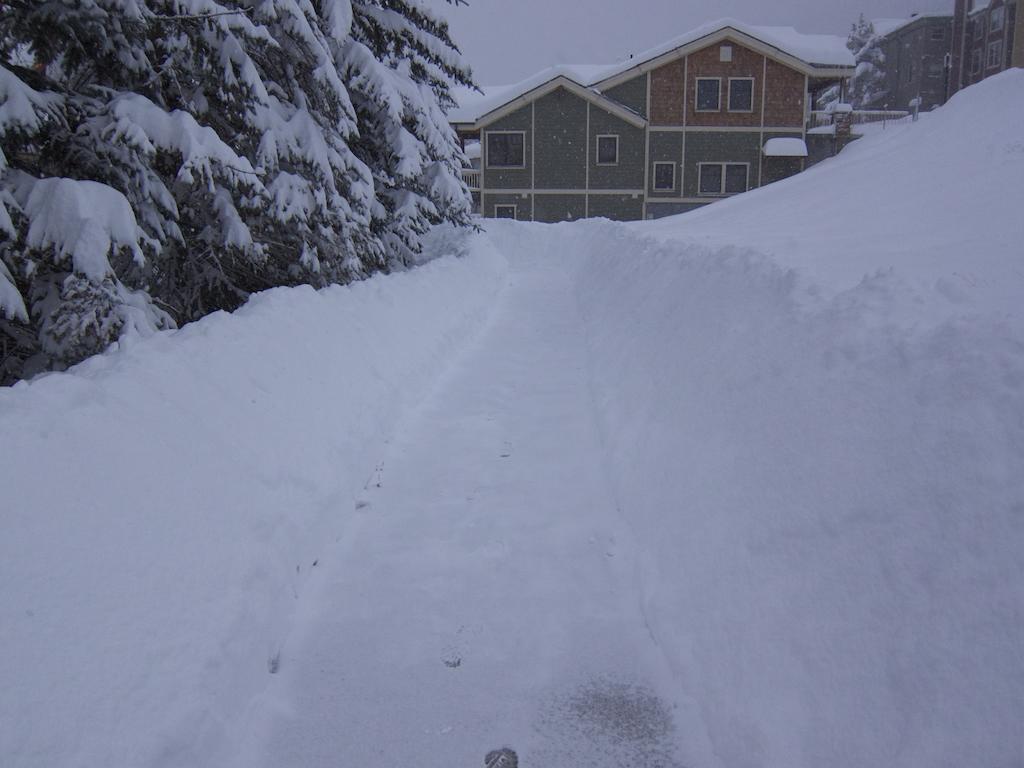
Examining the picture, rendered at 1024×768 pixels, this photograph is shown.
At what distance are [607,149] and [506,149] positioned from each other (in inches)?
193

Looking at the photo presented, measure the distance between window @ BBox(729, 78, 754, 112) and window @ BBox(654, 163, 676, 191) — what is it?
4050mm

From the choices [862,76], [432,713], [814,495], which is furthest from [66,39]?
[862,76]

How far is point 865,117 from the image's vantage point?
133 feet

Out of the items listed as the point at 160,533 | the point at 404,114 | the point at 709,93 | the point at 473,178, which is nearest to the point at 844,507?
the point at 160,533

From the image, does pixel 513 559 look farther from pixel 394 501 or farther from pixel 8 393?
pixel 8 393

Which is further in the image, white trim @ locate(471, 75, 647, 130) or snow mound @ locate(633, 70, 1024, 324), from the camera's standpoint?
white trim @ locate(471, 75, 647, 130)

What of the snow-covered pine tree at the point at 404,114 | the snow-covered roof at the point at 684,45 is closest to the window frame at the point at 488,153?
the snow-covered roof at the point at 684,45

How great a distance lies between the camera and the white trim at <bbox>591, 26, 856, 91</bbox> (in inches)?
1286

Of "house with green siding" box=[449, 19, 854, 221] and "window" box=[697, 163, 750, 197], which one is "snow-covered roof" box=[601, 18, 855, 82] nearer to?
"house with green siding" box=[449, 19, 854, 221]

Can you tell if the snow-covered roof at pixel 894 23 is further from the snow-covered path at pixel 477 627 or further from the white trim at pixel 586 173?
the snow-covered path at pixel 477 627

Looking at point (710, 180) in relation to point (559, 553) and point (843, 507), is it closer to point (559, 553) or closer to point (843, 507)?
point (559, 553)

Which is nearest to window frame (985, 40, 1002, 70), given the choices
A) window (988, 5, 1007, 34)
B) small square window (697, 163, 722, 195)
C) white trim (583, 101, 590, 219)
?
window (988, 5, 1007, 34)

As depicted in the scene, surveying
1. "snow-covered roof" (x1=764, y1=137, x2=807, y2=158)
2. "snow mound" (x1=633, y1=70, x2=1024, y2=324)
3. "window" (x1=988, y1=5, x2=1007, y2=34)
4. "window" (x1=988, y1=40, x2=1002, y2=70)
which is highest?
"window" (x1=988, y1=5, x2=1007, y2=34)

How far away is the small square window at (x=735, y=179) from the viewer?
1344 inches
